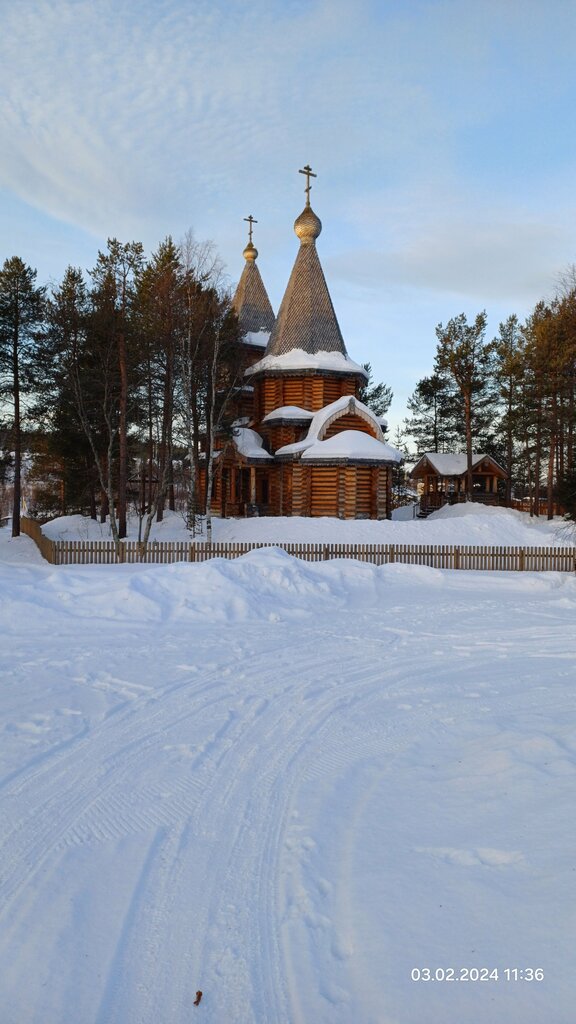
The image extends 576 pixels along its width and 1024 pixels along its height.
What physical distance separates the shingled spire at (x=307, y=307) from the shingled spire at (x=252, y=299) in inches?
147

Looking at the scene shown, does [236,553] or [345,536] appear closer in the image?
[236,553]

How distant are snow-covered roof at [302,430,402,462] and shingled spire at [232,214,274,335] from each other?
41.1 feet

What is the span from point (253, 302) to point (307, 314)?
6775mm

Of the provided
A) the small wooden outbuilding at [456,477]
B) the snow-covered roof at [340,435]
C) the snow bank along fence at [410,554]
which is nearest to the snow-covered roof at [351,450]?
the snow-covered roof at [340,435]

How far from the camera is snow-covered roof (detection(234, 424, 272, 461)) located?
29.9m

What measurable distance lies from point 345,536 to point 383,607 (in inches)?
439

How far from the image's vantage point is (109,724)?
18.7ft

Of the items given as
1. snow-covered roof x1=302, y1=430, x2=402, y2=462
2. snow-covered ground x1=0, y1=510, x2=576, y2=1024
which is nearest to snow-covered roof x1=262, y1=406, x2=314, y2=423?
snow-covered roof x1=302, y1=430, x2=402, y2=462

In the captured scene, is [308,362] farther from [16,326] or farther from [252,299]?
[16,326]

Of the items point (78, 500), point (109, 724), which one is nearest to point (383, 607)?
point (109, 724)

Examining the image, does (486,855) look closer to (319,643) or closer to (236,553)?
(319,643)

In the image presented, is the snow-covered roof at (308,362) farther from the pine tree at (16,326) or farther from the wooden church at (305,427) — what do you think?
the pine tree at (16,326)

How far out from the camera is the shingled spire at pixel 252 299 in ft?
123

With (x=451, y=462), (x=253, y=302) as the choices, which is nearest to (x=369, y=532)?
(x=451, y=462)
